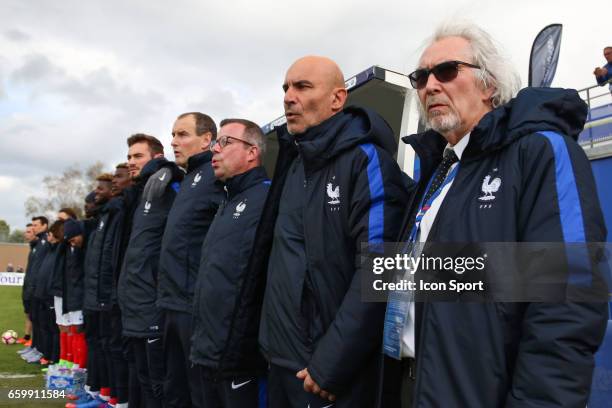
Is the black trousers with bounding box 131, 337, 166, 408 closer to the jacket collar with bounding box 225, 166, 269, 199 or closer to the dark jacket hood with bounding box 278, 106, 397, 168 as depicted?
the jacket collar with bounding box 225, 166, 269, 199

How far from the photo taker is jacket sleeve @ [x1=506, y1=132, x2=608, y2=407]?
50.4 inches

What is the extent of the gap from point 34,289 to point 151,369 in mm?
6862

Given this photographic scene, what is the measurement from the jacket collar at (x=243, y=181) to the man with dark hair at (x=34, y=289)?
757 centimetres

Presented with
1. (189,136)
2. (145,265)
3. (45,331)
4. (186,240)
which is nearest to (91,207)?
(145,265)

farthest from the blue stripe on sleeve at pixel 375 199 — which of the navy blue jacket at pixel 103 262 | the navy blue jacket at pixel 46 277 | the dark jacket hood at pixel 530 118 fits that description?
the navy blue jacket at pixel 46 277

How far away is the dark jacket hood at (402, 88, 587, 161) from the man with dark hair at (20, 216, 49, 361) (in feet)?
31.2

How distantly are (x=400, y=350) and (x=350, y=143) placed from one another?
2.98 feet

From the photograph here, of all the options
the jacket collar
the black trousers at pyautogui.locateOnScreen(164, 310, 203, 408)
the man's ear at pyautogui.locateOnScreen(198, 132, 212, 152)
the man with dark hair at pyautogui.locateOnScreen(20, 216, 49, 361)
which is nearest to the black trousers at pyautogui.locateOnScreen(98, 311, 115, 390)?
the black trousers at pyautogui.locateOnScreen(164, 310, 203, 408)

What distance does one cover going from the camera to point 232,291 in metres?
2.93

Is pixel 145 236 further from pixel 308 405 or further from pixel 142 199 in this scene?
pixel 308 405

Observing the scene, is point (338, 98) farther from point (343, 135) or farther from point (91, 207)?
point (91, 207)

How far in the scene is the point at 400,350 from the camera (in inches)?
69.6

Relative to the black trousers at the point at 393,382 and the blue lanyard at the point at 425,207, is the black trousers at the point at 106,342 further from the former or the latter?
the blue lanyard at the point at 425,207

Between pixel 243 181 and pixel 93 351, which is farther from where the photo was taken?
pixel 93 351
